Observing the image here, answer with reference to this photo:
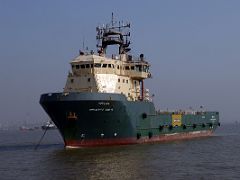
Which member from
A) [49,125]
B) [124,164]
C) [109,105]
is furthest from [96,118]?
[49,125]

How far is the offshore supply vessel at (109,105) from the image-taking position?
36344mm

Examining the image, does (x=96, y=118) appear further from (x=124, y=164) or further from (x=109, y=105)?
(x=124, y=164)

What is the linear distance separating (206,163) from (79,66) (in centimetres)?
1777

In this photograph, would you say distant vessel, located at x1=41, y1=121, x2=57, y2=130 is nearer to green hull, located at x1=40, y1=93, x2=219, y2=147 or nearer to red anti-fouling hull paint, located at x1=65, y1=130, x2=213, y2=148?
green hull, located at x1=40, y1=93, x2=219, y2=147

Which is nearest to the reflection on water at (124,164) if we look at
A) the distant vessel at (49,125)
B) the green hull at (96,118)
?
the green hull at (96,118)

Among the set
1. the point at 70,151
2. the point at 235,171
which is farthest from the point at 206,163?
the point at 70,151

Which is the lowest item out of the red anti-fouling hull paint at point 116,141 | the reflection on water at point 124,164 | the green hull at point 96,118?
the reflection on water at point 124,164

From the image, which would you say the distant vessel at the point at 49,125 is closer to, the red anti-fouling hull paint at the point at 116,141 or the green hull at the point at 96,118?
the green hull at the point at 96,118

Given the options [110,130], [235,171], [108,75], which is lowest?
[235,171]

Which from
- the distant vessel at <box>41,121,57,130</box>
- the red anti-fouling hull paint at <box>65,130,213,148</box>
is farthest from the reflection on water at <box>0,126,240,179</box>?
the distant vessel at <box>41,121,57,130</box>

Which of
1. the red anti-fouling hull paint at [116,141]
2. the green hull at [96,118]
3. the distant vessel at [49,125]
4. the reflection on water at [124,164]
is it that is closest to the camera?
the reflection on water at [124,164]

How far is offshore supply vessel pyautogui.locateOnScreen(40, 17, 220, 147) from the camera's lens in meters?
36.3

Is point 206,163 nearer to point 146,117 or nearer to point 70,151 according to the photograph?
point 70,151

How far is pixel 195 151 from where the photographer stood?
37156 mm
